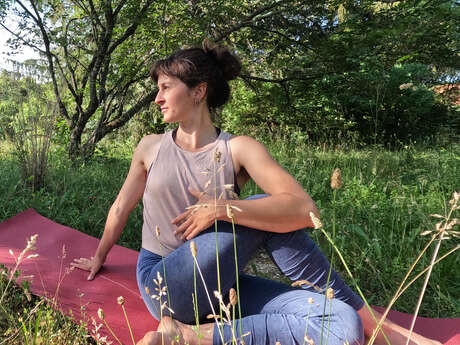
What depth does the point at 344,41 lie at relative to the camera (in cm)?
641

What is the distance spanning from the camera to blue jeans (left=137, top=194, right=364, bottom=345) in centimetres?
157

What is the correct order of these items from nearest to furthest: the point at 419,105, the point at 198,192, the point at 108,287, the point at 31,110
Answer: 1. the point at 198,192
2. the point at 108,287
3. the point at 31,110
4. the point at 419,105

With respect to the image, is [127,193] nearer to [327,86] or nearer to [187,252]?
[187,252]

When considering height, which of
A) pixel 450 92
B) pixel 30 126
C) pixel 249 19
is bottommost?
pixel 30 126

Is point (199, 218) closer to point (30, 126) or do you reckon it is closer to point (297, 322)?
point (297, 322)

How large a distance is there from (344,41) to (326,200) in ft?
11.7

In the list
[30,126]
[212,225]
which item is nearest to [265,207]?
[212,225]

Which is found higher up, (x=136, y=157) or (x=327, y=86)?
(x=327, y=86)

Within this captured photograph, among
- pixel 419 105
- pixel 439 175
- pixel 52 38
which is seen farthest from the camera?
pixel 419 105

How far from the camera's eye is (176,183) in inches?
75.0

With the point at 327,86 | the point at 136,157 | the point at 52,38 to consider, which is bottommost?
the point at 136,157

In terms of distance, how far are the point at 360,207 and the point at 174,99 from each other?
2.11m

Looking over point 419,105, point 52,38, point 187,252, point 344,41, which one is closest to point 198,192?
point 187,252

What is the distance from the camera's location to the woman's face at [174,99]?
197 centimetres
